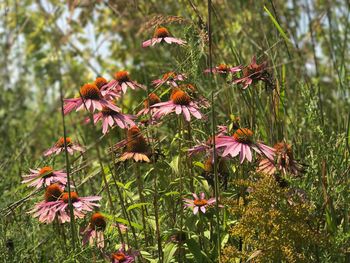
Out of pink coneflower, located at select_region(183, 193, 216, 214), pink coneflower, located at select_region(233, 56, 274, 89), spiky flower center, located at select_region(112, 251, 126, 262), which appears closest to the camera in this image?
→ spiky flower center, located at select_region(112, 251, 126, 262)

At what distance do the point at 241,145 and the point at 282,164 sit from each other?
12cm

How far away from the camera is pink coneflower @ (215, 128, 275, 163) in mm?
1324

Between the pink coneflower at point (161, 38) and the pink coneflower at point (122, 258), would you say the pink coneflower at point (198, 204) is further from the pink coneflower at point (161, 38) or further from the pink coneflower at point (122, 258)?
the pink coneflower at point (161, 38)

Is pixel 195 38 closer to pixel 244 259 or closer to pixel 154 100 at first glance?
pixel 154 100

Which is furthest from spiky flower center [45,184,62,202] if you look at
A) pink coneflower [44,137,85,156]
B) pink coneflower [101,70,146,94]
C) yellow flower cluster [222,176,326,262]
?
yellow flower cluster [222,176,326,262]

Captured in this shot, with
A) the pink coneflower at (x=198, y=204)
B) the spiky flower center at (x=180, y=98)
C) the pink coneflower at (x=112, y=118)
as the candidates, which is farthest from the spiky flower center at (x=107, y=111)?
the pink coneflower at (x=198, y=204)

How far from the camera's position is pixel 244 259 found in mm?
1353

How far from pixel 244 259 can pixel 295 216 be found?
15cm

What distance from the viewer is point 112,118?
1.39 meters

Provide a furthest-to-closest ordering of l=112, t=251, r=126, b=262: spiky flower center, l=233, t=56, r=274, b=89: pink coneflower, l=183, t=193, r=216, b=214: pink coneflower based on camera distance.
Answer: l=233, t=56, r=274, b=89: pink coneflower
l=183, t=193, r=216, b=214: pink coneflower
l=112, t=251, r=126, b=262: spiky flower center

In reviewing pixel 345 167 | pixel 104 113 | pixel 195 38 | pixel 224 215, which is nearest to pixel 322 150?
pixel 345 167

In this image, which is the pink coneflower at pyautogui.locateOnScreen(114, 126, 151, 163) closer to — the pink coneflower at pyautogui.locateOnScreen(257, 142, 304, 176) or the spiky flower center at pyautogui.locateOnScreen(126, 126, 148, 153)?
the spiky flower center at pyautogui.locateOnScreen(126, 126, 148, 153)

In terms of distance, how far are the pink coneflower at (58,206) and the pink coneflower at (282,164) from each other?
358mm

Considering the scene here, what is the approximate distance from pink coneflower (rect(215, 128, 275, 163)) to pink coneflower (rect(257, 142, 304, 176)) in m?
0.03
